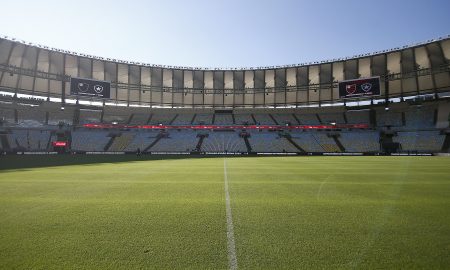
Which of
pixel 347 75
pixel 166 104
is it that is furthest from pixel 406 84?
pixel 166 104

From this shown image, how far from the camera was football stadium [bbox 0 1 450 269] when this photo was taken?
3.77m

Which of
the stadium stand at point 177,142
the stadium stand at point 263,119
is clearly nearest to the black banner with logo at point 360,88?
the stadium stand at point 263,119

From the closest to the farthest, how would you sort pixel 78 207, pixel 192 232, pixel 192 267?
pixel 192 267 → pixel 192 232 → pixel 78 207

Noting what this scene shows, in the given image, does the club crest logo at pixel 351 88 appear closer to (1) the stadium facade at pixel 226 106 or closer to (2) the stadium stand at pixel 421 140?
(1) the stadium facade at pixel 226 106

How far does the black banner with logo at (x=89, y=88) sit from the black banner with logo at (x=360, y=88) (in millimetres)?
41392

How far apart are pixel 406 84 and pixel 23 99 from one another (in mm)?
66274

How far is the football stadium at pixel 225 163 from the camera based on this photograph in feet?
12.4

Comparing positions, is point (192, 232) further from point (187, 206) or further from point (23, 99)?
point (23, 99)

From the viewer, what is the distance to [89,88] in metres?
45.0

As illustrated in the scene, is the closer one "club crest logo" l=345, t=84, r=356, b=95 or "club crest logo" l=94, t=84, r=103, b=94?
"club crest logo" l=94, t=84, r=103, b=94

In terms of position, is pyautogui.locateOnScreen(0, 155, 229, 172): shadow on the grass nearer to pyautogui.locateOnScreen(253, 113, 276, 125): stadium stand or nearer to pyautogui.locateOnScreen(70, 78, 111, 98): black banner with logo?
pyautogui.locateOnScreen(70, 78, 111, 98): black banner with logo

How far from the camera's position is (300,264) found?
126 inches

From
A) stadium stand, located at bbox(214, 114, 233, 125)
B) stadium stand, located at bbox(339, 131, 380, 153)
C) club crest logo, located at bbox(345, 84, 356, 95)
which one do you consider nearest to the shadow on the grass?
stadium stand, located at bbox(214, 114, 233, 125)

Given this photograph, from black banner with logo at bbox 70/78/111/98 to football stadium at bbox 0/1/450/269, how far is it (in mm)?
216
